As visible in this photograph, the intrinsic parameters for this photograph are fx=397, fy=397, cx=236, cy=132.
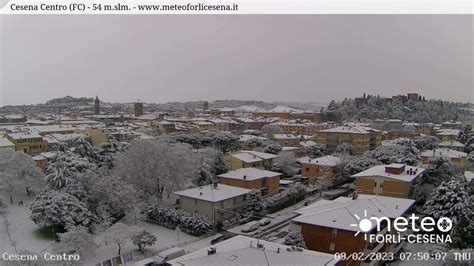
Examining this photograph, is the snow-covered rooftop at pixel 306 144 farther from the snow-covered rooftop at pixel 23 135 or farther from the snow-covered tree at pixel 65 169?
the snow-covered rooftop at pixel 23 135

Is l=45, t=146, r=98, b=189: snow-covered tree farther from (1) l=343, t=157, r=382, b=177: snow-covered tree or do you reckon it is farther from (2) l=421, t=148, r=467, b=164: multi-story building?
(2) l=421, t=148, r=467, b=164: multi-story building

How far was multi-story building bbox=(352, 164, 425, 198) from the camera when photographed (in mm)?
12031

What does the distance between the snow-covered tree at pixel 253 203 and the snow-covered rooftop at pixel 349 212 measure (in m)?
3.21

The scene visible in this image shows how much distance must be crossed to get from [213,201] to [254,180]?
8.96 ft

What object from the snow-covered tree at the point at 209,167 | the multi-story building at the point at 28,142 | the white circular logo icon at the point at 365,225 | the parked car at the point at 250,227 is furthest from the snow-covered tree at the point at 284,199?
the multi-story building at the point at 28,142

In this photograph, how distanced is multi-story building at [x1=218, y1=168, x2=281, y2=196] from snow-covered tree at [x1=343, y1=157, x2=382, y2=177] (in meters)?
3.15

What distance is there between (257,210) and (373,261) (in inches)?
185

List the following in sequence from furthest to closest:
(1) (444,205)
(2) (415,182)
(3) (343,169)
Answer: (3) (343,169)
(2) (415,182)
(1) (444,205)

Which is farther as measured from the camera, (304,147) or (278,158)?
(304,147)

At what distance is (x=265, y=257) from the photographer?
224 inches

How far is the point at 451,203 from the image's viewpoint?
941 cm

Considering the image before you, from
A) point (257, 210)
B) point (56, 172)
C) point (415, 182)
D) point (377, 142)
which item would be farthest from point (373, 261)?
point (377, 142)

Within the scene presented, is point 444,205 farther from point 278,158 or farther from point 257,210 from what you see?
point 278,158

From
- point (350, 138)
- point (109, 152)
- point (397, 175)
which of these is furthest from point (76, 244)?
point (350, 138)
